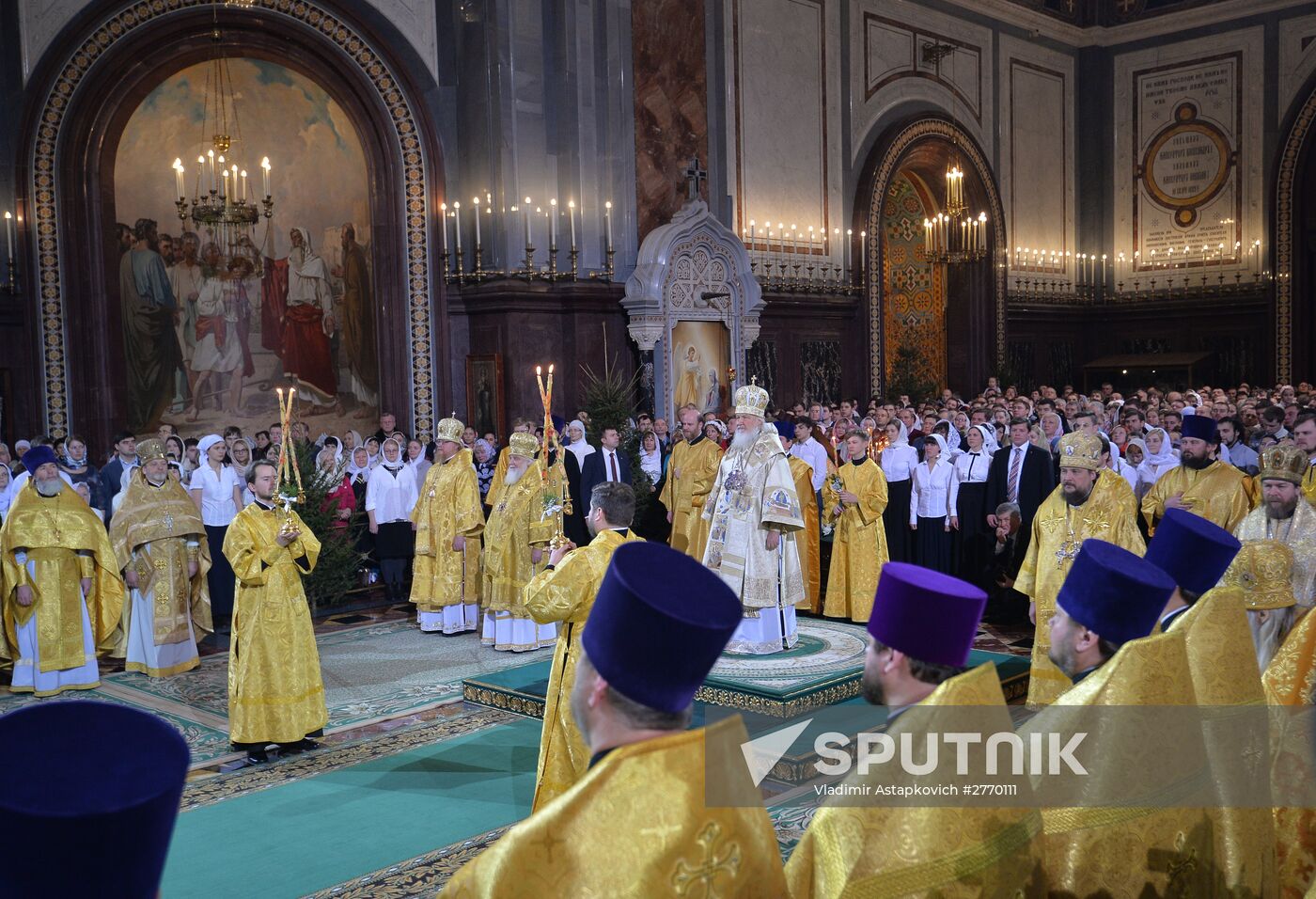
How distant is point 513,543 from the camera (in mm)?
10602

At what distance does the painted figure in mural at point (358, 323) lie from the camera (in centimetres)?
1630

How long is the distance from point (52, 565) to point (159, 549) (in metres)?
0.79

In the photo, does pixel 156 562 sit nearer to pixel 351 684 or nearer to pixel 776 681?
pixel 351 684

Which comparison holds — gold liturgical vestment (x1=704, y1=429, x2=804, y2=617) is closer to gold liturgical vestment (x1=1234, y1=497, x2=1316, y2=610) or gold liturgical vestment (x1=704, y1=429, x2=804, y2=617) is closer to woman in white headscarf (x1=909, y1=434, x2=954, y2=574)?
gold liturgical vestment (x1=1234, y1=497, x2=1316, y2=610)

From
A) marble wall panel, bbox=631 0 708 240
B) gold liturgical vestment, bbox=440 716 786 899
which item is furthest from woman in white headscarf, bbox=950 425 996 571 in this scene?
gold liturgical vestment, bbox=440 716 786 899

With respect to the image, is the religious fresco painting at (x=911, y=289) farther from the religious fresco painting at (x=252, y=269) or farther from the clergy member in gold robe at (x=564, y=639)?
the clergy member in gold robe at (x=564, y=639)

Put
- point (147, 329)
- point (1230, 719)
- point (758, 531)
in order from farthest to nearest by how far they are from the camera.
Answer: point (147, 329) → point (758, 531) → point (1230, 719)

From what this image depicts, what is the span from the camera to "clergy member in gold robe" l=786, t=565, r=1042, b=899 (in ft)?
8.92

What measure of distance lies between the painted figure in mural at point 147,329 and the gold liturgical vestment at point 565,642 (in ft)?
34.2

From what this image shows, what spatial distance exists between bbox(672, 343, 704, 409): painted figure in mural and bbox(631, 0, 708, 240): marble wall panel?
1.86 m

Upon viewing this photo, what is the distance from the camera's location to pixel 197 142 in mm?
15055

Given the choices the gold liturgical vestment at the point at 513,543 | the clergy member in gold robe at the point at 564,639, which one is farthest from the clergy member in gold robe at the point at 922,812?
the gold liturgical vestment at the point at 513,543

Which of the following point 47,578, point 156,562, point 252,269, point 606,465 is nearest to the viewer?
point 47,578

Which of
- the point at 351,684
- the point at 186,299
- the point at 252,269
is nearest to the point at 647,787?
the point at 351,684
